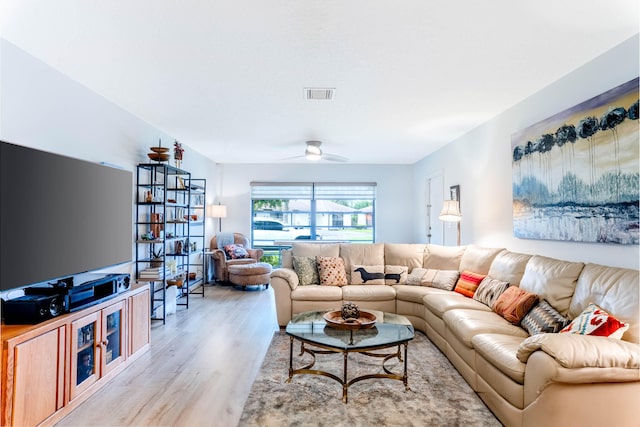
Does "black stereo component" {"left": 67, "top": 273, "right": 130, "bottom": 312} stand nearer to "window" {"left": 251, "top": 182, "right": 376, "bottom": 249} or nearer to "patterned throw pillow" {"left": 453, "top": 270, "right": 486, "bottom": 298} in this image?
"patterned throw pillow" {"left": 453, "top": 270, "right": 486, "bottom": 298}

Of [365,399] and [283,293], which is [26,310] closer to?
[365,399]

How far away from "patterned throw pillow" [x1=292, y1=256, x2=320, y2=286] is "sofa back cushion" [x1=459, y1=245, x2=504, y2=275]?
5.86ft

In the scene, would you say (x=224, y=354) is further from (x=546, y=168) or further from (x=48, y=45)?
(x=546, y=168)

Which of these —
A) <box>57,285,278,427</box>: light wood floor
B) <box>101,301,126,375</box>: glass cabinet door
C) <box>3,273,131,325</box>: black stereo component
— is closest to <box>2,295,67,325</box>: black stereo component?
<box>3,273,131,325</box>: black stereo component

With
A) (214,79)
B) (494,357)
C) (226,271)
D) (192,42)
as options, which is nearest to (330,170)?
(226,271)

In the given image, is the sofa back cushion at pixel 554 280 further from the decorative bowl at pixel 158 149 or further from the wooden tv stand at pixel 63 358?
the decorative bowl at pixel 158 149

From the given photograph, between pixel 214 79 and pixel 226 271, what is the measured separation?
13.6 ft

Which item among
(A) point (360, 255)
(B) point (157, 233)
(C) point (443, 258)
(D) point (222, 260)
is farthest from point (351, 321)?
(D) point (222, 260)

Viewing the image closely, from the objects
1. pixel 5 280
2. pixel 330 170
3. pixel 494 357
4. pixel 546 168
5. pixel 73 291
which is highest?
pixel 330 170

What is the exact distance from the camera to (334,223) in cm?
789

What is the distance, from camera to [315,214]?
25.7 feet

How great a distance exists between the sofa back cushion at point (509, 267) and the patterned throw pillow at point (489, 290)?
6 cm

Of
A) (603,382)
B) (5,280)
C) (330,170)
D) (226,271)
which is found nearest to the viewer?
(603,382)

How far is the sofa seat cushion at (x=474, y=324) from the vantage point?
258cm
